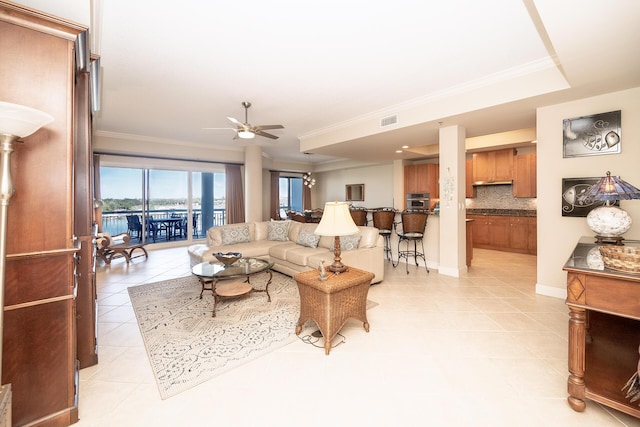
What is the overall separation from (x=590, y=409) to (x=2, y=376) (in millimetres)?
3290

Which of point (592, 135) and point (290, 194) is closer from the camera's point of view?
point (592, 135)

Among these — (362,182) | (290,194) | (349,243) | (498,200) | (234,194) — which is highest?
(362,182)

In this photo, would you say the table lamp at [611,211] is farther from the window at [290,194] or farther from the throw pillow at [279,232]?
the window at [290,194]

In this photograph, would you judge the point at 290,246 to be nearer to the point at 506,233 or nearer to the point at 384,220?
the point at 384,220

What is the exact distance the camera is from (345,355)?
219 centimetres

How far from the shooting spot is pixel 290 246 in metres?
4.67

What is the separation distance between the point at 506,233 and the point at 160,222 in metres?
8.97

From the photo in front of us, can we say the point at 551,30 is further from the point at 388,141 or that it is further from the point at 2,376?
the point at 2,376

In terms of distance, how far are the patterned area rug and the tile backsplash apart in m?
5.82

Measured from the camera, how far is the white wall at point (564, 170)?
2.95 m

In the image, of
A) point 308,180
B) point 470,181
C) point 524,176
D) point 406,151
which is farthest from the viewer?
point 308,180

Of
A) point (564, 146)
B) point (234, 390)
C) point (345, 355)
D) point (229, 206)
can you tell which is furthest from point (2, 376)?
point (229, 206)

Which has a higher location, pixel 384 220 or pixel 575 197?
pixel 575 197

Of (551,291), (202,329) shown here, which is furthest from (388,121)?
(202,329)
